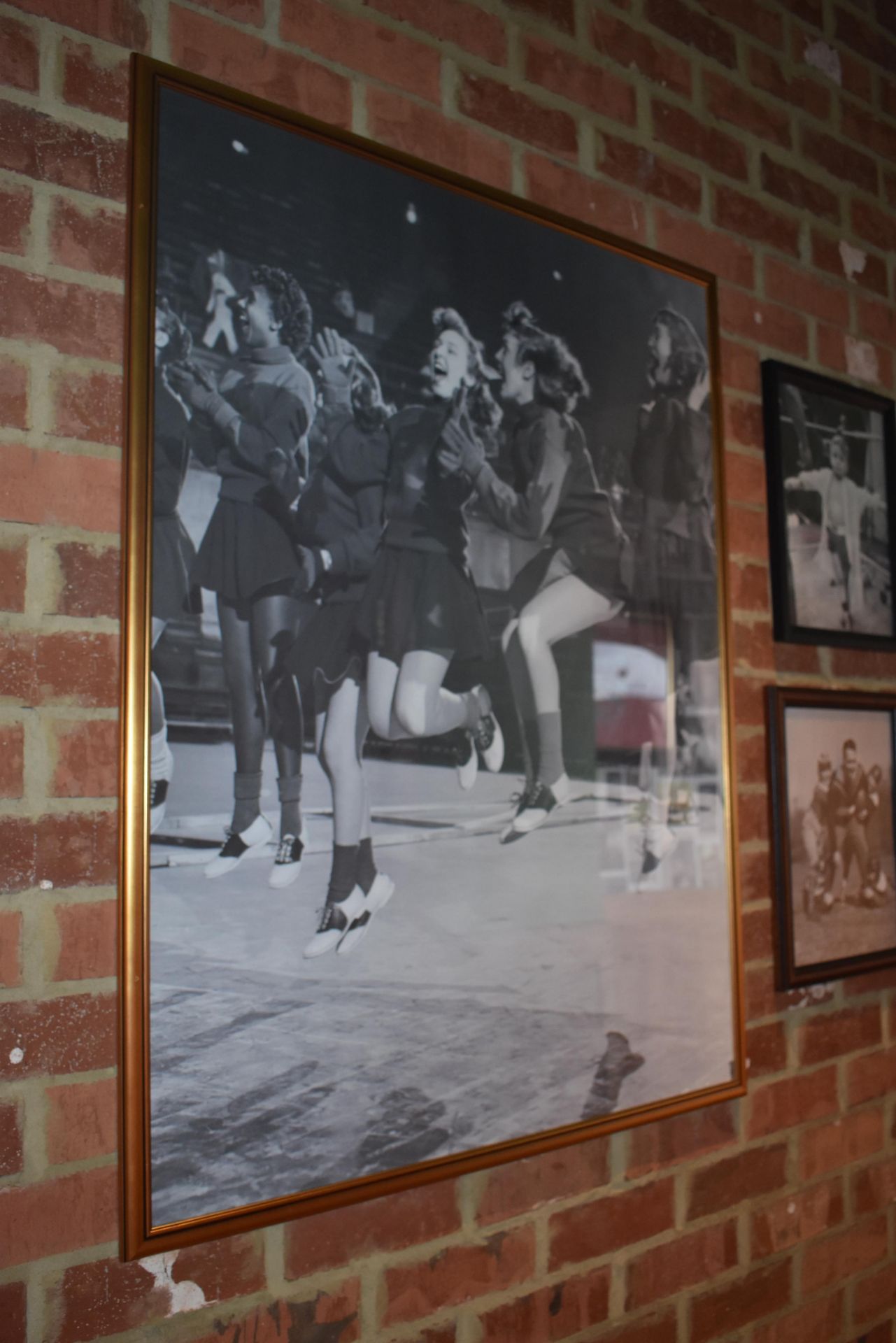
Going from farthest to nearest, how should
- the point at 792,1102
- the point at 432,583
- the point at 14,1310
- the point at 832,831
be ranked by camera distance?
the point at 832,831
the point at 792,1102
the point at 432,583
the point at 14,1310

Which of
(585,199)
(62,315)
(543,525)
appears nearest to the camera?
(62,315)

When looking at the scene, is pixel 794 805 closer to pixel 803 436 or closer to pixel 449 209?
pixel 803 436

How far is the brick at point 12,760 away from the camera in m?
1.03

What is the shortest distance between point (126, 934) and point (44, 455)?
500mm

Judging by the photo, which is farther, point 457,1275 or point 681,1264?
point 681,1264

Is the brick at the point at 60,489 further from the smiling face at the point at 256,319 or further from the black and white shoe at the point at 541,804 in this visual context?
the black and white shoe at the point at 541,804

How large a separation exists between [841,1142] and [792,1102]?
159 mm

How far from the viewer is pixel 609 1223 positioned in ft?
4.65

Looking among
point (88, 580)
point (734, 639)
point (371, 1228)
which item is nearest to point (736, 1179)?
point (371, 1228)

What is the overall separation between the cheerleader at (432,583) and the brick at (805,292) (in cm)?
71

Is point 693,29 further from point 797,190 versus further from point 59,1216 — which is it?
point 59,1216

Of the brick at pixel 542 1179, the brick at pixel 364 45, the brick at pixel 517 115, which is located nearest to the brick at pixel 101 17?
the brick at pixel 364 45

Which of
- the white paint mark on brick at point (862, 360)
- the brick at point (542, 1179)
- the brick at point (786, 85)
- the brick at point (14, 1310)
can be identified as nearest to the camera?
the brick at point (14, 1310)

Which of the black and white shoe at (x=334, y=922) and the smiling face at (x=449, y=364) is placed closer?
the black and white shoe at (x=334, y=922)
